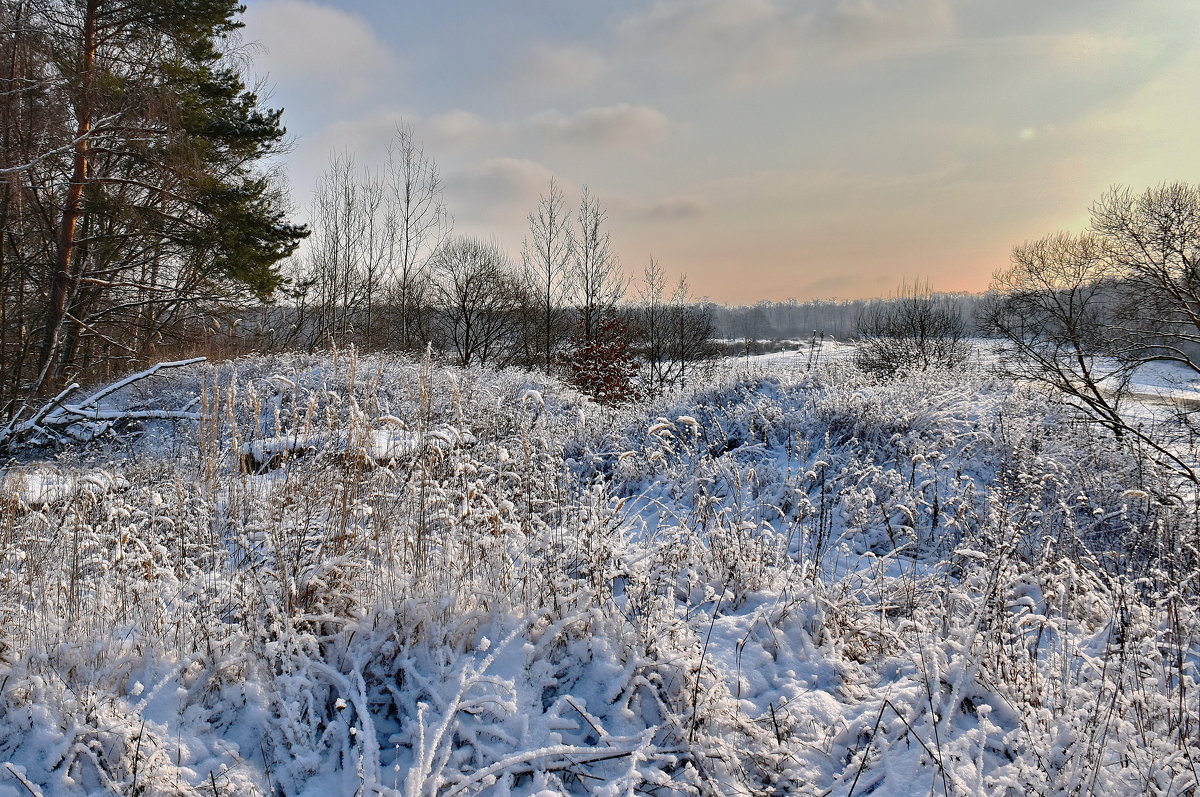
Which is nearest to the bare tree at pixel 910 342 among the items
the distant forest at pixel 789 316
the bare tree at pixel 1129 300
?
the bare tree at pixel 1129 300

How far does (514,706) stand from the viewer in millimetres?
2084

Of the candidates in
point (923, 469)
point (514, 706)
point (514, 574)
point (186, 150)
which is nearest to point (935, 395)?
point (923, 469)

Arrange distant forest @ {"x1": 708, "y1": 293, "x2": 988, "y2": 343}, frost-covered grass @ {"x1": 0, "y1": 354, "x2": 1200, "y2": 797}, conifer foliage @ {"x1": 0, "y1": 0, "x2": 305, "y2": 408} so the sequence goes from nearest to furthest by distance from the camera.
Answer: frost-covered grass @ {"x1": 0, "y1": 354, "x2": 1200, "y2": 797} → conifer foliage @ {"x1": 0, "y1": 0, "x2": 305, "y2": 408} → distant forest @ {"x1": 708, "y1": 293, "x2": 988, "y2": 343}

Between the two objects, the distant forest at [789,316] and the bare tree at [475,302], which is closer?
the bare tree at [475,302]

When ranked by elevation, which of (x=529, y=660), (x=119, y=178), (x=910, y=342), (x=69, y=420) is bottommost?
(x=529, y=660)

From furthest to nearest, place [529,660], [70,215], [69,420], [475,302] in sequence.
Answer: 1. [475,302]
2. [70,215]
3. [69,420]
4. [529,660]

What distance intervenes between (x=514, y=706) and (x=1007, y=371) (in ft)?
38.2

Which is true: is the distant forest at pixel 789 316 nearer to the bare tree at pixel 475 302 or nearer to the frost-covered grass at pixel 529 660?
the bare tree at pixel 475 302

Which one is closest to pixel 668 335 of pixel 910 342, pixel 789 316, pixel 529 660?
pixel 910 342

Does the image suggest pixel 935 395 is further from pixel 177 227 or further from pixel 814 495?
pixel 177 227

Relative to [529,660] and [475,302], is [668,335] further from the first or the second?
[529,660]

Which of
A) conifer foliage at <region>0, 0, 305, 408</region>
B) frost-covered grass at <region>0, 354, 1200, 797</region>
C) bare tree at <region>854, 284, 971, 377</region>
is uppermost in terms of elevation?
conifer foliage at <region>0, 0, 305, 408</region>

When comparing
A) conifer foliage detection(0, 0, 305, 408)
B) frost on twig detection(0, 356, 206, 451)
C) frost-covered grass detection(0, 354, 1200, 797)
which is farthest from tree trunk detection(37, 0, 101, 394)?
frost-covered grass detection(0, 354, 1200, 797)

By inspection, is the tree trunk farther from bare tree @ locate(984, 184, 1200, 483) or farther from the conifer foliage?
bare tree @ locate(984, 184, 1200, 483)
